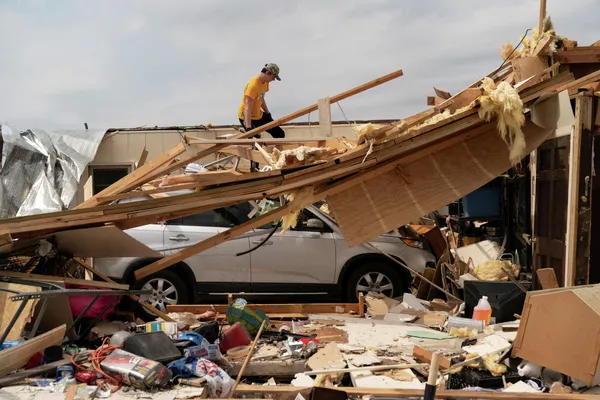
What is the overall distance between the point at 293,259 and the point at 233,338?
249cm

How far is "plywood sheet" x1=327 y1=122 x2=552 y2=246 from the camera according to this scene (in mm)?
4977

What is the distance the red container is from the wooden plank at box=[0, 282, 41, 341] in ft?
5.61

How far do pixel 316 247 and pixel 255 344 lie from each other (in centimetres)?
263

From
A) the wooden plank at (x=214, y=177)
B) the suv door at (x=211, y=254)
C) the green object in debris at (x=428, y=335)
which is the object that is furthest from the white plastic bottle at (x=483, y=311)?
the suv door at (x=211, y=254)

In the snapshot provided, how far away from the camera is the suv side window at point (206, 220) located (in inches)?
299

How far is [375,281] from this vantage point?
7.68m

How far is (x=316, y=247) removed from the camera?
7.62 m

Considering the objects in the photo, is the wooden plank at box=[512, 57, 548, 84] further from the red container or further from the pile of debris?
the red container

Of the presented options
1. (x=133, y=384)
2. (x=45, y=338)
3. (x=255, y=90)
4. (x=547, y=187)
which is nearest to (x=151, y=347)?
(x=133, y=384)

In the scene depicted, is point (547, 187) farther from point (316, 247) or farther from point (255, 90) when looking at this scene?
point (255, 90)

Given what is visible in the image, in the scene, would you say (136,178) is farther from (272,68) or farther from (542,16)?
(542,16)

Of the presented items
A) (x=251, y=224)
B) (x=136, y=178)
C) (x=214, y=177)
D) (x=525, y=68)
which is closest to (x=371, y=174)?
(x=251, y=224)

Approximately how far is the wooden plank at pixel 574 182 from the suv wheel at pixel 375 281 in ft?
7.81

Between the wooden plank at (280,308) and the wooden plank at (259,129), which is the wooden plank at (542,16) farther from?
the wooden plank at (280,308)
